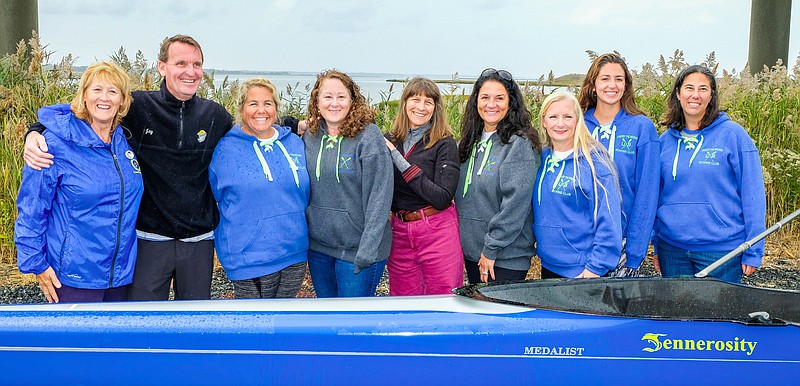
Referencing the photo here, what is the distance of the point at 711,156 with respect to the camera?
3934 mm

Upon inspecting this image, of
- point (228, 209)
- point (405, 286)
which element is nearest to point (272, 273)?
point (228, 209)

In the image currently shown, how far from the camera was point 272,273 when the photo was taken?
3.84 metres

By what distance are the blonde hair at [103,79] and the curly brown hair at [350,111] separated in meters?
0.90

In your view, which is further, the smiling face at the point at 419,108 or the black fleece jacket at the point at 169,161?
the smiling face at the point at 419,108

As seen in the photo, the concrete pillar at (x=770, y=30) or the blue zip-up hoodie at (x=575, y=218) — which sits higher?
the concrete pillar at (x=770, y=30)

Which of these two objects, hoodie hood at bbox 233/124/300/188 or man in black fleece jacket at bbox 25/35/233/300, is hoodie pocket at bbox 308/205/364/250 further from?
man in black fleece jacket at bbox 25/35/233/300

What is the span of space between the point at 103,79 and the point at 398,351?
1847mm

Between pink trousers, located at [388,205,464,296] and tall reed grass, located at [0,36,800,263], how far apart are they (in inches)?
115

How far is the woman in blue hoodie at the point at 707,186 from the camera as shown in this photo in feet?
12.8

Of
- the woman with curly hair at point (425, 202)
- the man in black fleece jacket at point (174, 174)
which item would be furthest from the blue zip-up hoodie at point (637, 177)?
the man in black fleece jacket at point (174, 174)

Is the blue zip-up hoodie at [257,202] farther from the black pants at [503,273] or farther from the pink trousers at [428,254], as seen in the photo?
the black pants at [503,273]

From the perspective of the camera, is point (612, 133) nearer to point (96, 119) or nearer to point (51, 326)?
point (96, 119)

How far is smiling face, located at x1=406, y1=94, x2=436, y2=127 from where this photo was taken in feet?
13.2

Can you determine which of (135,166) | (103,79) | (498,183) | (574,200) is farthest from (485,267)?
(103,79)
